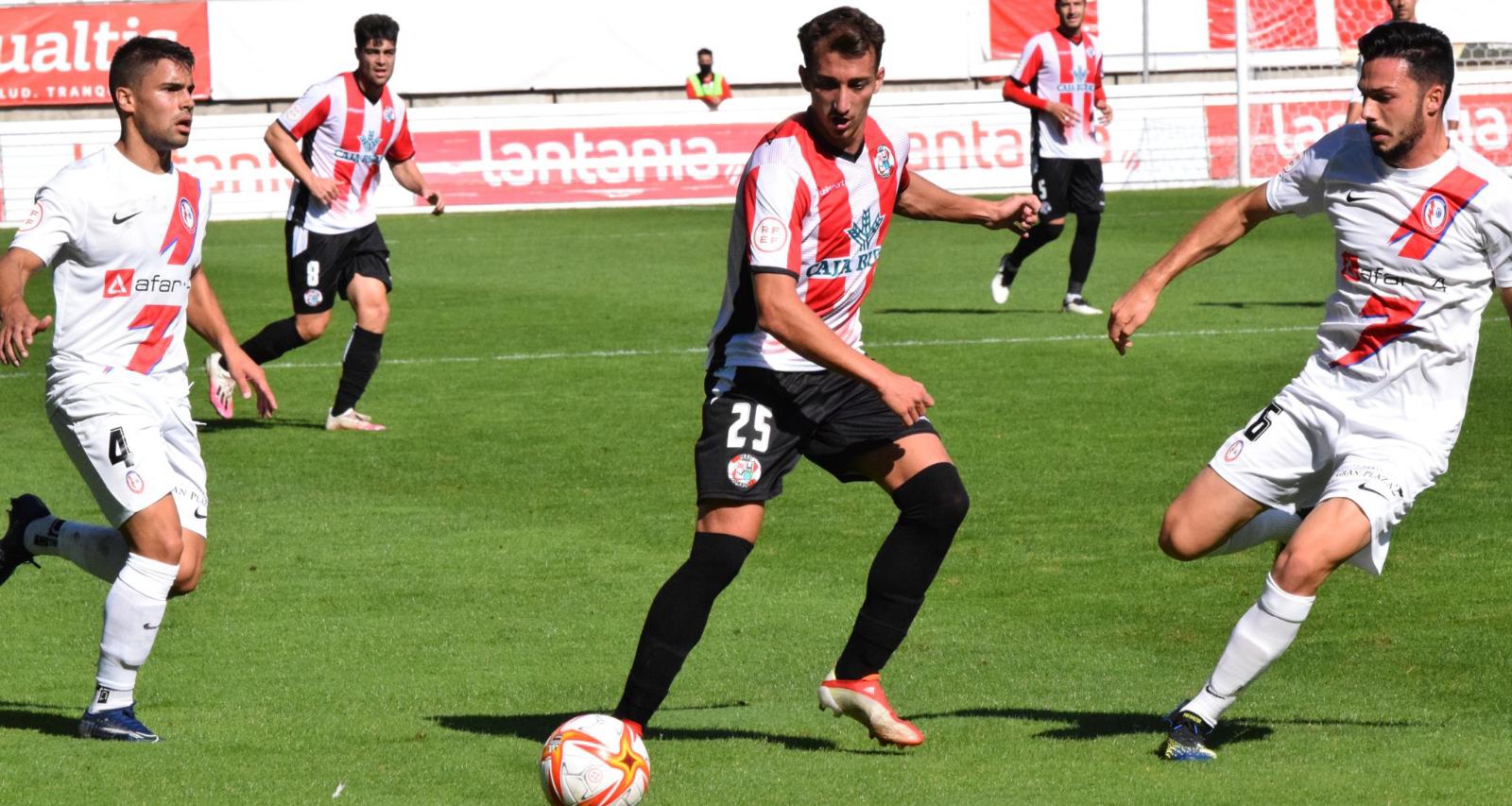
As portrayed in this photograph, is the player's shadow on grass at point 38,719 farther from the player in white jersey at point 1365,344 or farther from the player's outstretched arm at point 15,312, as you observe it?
the player in white jersey at point 1365,344

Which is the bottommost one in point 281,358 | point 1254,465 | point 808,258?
point 281,358

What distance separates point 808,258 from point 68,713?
271 centimetres

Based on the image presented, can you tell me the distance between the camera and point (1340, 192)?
567 cm

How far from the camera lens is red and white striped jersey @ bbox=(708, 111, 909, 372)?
5398mm

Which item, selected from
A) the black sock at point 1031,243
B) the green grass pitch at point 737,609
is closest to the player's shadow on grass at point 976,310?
the black sock at point 1031,243

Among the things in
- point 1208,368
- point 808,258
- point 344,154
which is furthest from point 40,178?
point 808,258

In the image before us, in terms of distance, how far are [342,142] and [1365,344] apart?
7.69 meters

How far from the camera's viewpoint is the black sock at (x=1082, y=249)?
1578cm

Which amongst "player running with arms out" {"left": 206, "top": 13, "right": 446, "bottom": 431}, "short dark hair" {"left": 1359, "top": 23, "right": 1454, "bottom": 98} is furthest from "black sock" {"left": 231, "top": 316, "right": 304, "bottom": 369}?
"short dark hair" {"left": 1359, "top": 23, "right": 1454, "bottom": 98}

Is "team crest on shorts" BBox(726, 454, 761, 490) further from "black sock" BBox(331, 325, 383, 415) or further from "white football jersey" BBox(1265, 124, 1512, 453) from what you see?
"black sock" BBox(331, 325, 383, 415)

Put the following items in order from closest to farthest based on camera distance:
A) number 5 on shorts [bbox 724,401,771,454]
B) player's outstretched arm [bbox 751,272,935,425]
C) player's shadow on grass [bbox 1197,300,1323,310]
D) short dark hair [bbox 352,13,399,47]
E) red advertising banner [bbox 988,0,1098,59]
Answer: player's outstretched arm [bbox 751,272,935,425] < number 5 on shorts [bbox 724,401,771,454] < short dark hair [bbox 352,13,399,47] < player's shadow on grass [bbox 1197,300,1323,310] < red advertising banner [bbox 988,0,1098,59]

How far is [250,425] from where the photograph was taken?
1215cm

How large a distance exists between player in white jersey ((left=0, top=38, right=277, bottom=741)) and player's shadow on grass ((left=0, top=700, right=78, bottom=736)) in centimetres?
24

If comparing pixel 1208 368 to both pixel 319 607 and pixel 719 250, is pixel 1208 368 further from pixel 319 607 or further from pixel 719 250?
pixel 719 250
